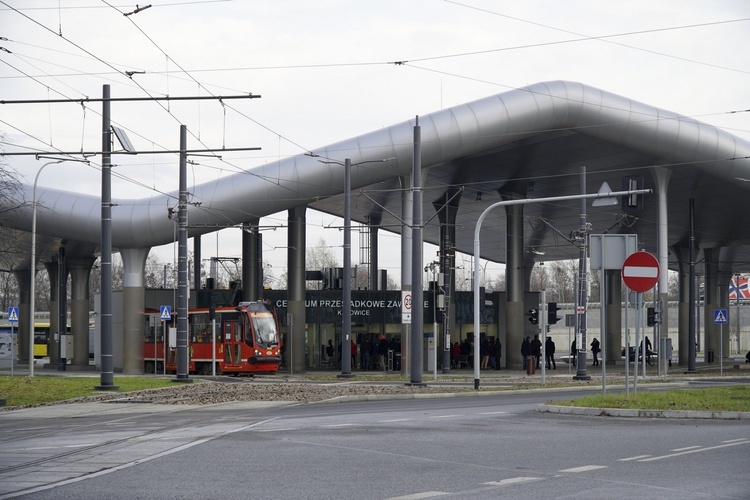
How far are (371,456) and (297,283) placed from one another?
36677 millimetres

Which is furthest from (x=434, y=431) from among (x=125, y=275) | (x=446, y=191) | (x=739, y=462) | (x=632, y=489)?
(x=446, y=191)

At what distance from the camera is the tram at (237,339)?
146 feet

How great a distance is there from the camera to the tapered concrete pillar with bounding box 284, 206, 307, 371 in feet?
160

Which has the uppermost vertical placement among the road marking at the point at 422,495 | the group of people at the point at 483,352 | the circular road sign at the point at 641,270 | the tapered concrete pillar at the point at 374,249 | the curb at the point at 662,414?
the tapered concrete pillar at the point at 374,249

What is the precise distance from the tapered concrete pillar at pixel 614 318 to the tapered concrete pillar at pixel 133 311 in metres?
30.2

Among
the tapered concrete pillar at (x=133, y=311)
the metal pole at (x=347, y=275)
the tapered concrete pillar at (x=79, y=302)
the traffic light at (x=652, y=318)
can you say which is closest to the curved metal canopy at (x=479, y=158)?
the tapered concrete pillar at (x=133, y=311)

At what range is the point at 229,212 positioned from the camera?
43656 mm

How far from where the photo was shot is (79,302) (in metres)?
60.4

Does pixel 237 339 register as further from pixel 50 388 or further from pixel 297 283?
pixel 50 388

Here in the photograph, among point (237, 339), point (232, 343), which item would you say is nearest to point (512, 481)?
point (237, 339)

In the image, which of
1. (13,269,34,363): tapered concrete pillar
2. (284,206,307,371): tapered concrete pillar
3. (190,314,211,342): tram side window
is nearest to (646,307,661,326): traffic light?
(284,206,307,371): tapered concrete pillar

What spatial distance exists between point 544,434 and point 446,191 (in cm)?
4064

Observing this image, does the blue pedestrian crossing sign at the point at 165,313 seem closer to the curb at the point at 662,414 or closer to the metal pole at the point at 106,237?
the metal pole at the point at 106,237

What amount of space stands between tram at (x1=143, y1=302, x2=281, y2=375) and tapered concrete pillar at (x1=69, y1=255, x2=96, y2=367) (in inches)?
602
